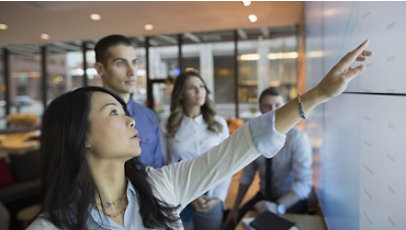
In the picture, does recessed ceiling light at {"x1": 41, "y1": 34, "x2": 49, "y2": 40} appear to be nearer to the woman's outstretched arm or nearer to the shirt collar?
the shirt collar

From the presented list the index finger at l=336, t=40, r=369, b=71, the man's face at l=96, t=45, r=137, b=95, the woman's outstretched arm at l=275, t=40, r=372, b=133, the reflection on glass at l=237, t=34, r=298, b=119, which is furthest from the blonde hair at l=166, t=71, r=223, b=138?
the reflection on glass at l=237, t=34, r=298, b=119

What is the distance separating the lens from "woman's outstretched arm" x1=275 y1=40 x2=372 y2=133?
819 mm

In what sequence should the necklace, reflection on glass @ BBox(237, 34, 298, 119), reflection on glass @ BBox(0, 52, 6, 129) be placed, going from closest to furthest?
the necklace
reflection on glass @ BBox(237, 34, 298, 119)
reflection on glass @ BBox(0, 52, 6, 129)

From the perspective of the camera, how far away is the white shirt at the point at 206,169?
3.10ft

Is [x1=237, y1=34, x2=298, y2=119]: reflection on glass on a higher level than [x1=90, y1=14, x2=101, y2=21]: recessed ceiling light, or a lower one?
lower

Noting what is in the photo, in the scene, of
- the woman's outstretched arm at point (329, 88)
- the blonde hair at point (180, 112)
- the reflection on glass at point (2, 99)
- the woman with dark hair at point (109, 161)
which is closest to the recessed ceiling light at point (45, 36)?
the reflection on glass at point (2, 99)

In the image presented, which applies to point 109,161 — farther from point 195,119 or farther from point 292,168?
point 292,168

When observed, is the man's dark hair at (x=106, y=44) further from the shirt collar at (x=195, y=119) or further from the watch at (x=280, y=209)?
the watch at (x=280, y=209)

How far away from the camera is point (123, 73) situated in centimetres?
172

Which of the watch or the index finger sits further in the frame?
the watch

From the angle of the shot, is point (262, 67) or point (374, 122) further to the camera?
point (262, 67)

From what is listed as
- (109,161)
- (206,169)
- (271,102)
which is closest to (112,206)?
(109,161)

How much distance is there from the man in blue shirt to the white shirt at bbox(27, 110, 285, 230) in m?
0.56

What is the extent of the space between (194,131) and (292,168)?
0.74 meters
